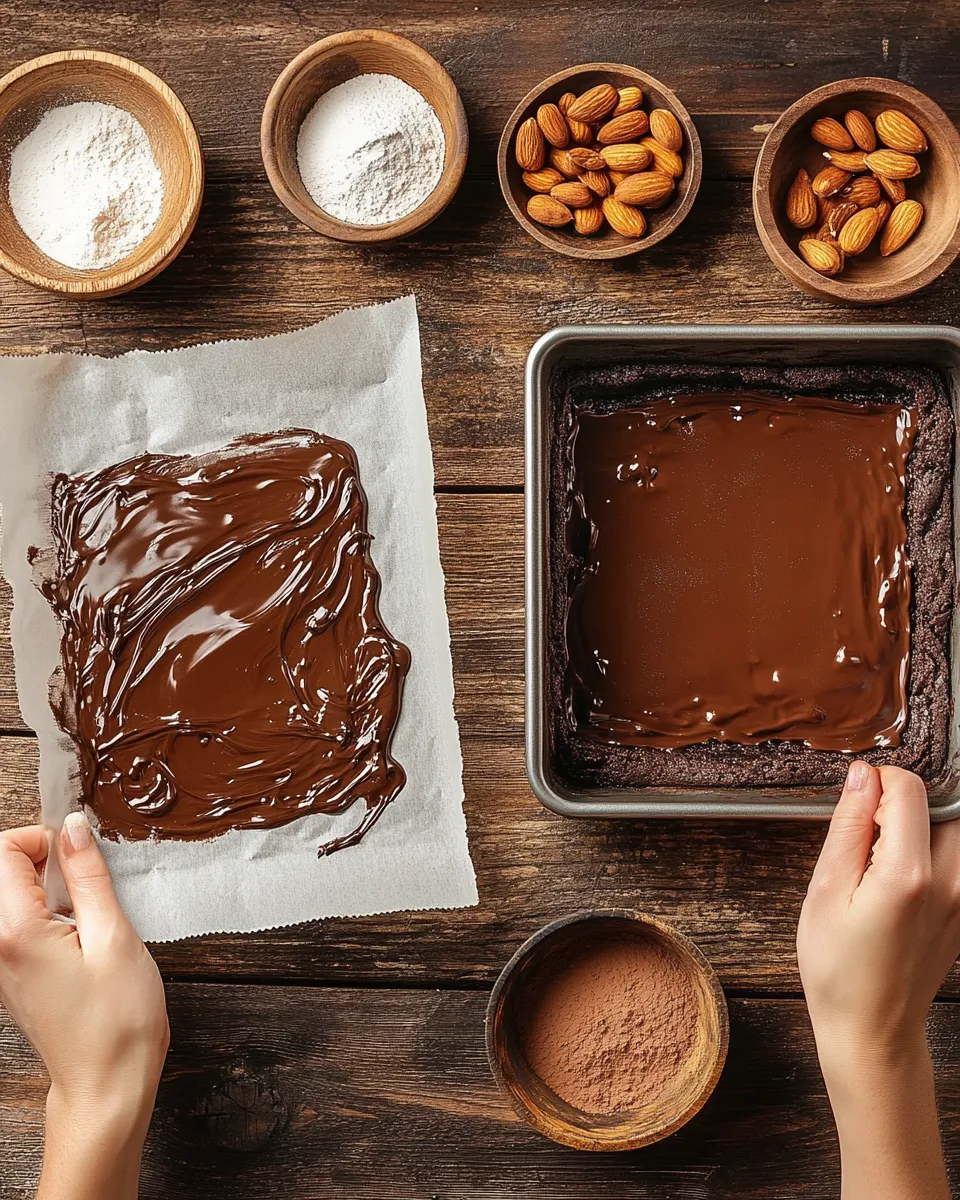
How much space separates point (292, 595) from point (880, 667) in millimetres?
778

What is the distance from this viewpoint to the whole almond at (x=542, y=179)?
4.41 feet

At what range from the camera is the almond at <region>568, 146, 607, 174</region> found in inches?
52.4

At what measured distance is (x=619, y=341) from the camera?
1272 millimetres

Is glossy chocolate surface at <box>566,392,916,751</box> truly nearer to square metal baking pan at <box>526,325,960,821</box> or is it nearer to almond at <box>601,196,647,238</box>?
square metal baking pan at <box>526,325,960,821</box>

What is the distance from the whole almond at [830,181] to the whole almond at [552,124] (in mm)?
329

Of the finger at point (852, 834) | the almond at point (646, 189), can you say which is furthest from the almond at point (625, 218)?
the finger at point (852, 834)

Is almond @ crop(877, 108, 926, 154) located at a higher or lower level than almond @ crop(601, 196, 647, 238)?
higher

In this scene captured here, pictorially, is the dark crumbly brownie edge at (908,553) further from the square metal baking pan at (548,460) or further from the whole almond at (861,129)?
the whole almond at (861,129)

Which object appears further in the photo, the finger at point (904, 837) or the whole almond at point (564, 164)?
the whole almond at point (564, 164)

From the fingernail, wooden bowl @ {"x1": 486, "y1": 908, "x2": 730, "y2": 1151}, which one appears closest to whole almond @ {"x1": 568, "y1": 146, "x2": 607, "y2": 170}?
wooden bowl @ {"x1": 486, "y1": 908, "x2": 730, "y2": 1151}

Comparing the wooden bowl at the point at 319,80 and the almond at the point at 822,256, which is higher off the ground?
the wooden bowl at the point at 319,80

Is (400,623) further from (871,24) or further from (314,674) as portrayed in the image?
(871,24)

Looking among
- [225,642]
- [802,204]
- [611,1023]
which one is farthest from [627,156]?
[611,1023]

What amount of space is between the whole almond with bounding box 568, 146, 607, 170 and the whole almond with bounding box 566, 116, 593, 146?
0.02 metres
